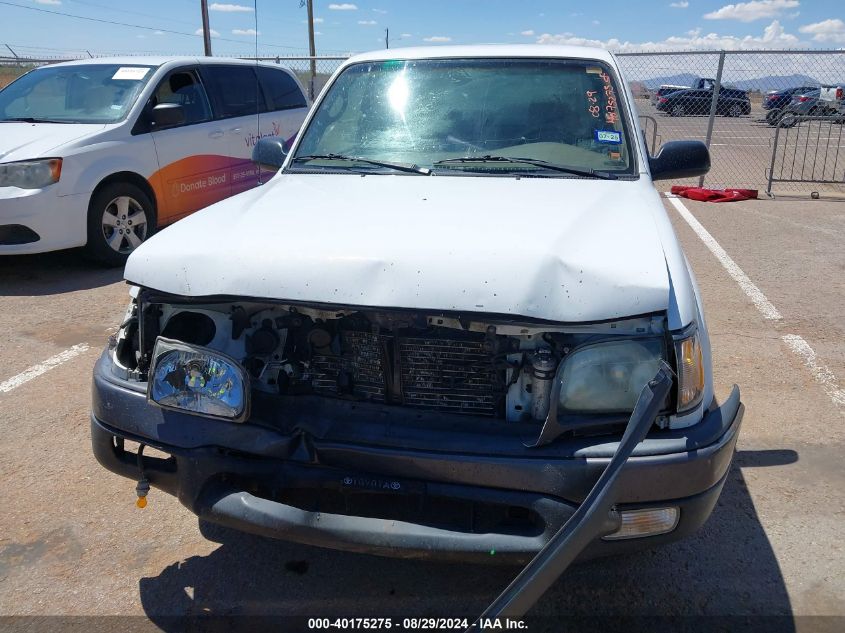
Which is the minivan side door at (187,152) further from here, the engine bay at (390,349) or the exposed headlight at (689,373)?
the exposed headlight at (689,373)

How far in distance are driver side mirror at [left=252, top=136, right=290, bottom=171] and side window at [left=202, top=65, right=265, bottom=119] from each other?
4.09 meters

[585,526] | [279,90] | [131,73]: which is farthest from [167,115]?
[585,526]

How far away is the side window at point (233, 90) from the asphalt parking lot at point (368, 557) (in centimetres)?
416

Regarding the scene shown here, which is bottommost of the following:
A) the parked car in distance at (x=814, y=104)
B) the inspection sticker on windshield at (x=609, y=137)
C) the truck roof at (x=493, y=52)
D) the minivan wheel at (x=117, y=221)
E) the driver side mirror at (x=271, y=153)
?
the minivan wheel at (x=117, y=221)

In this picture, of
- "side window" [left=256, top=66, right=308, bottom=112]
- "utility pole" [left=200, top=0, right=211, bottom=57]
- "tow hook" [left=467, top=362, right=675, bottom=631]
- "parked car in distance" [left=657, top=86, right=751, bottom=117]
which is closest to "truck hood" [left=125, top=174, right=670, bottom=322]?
"tow hook" [left=467, top=362, right=675, bottom=631]

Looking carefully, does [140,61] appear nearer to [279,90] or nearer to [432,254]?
[279,90]

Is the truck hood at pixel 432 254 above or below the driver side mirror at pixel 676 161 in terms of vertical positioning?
below

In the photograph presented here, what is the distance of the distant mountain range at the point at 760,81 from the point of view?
12.0m

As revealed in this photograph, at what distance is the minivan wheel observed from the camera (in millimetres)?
6730

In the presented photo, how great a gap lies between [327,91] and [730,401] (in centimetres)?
274

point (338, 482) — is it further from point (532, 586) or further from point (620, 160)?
point (620, 160)

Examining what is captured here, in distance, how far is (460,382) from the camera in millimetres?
2428

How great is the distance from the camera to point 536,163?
3471 millimetres

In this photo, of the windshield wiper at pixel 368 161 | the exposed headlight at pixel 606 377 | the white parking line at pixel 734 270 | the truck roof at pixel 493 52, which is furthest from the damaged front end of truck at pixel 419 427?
the white parking line at pixel 734 270
